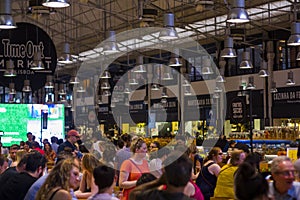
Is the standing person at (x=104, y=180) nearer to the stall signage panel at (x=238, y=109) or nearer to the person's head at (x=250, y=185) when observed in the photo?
the person's head at (x=250, y=185)

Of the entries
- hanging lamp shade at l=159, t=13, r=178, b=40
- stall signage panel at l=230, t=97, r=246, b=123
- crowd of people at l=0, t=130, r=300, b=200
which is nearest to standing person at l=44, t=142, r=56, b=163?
hanging lamp shade at l=159, t=13, r=178, b=40

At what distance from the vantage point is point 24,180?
6.36 meters

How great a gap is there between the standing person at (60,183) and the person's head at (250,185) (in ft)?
5.12

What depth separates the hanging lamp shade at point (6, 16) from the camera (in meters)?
9.23

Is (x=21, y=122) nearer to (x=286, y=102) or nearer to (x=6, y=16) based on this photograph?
(x=286, y=102)

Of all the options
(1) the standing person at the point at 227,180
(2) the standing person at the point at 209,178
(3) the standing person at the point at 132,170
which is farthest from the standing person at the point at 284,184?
(2) the standing person at the point at 209,178

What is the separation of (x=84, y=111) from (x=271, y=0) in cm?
2344

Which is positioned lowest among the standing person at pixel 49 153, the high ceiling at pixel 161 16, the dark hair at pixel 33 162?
the standing person at pixel 49 153

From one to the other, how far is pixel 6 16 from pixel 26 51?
7.23 feet

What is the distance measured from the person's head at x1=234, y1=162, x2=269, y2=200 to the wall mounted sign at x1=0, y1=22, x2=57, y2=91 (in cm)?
743

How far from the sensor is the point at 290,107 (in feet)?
88.5

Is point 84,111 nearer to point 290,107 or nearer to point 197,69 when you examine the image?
point 197,69

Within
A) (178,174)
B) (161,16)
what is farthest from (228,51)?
(178,174)

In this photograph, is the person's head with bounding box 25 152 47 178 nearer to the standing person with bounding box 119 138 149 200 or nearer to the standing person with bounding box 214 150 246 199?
the standing person with bounding box 119 138 149 200
